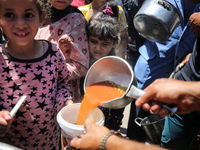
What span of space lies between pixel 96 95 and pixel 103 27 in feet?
2.90

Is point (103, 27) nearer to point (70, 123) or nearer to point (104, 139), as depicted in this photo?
point (70, 123)

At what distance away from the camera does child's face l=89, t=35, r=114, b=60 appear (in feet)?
6.40

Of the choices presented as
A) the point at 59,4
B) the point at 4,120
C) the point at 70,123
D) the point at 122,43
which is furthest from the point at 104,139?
the point at 122,43

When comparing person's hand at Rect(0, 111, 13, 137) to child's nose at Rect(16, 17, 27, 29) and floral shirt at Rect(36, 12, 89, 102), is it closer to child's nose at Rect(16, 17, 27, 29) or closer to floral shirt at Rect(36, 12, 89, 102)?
child's nose at Rect(16, 17, 27, 29)

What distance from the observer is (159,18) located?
1.61m

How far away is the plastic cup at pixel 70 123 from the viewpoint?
1.04 metres

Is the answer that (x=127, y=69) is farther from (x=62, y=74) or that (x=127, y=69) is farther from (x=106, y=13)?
(x=106, y=13)

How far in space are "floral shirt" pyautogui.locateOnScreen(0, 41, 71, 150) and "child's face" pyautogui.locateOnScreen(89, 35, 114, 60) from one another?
0.58m

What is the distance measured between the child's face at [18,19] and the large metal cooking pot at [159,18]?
944 millimetres

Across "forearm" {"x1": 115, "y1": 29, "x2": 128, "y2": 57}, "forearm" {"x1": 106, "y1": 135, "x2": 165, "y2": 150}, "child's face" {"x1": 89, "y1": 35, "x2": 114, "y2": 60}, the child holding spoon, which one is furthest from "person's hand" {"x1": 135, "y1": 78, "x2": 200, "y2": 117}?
"forearm" {"x1": 115, "y1": 29, "x2": 128, "y2": 57}

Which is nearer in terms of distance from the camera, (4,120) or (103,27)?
(4,120)

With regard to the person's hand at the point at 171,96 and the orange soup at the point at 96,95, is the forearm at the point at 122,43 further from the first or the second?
the person's hand at the point at 171,96

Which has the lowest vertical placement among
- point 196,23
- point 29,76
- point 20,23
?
point 29,76

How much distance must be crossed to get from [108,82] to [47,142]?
643mm
